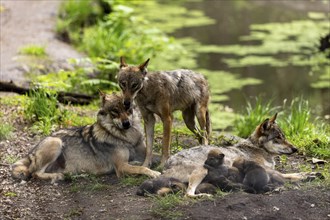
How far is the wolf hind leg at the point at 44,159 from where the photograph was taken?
8.60m

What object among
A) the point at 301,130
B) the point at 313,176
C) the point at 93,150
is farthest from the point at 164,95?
the point at 301,130

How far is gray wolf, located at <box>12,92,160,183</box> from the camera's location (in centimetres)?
862

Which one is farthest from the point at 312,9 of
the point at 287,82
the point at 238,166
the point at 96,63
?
the point at 238,166

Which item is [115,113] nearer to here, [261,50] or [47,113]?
[47,113]

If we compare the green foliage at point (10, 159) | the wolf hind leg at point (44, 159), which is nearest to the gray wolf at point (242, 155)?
the wolf hind leg at point (44, 159)

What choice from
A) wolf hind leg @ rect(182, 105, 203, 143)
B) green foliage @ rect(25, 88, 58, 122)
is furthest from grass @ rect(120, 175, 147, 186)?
green foliage @ rect(25, 88, 58, 122)

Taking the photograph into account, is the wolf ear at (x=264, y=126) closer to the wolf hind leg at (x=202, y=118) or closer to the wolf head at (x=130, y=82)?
the wolf hind leg at (x=202, y=118)

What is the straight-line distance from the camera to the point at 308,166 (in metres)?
8.95

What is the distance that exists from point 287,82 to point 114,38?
4103mm

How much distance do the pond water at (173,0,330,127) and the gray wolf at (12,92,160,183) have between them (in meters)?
5.53

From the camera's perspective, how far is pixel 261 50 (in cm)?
1848

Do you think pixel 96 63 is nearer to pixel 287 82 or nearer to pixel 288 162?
pixel 287 82

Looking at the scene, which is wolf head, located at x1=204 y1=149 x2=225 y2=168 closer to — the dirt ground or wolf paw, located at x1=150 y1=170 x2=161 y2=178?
the dirt ground

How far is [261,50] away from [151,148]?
403 inches
